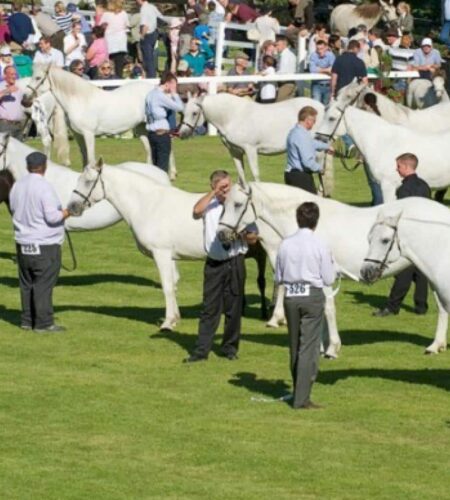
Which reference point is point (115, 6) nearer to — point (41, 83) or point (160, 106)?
point (41, 83)

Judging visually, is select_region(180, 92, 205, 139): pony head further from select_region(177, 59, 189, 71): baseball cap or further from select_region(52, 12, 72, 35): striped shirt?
select_region(52, 12, 72, 35): striped shirt

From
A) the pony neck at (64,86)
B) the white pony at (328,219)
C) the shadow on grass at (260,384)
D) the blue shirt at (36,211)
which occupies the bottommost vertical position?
the pony neck at (64,86)

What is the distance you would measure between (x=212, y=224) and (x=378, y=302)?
5.07m

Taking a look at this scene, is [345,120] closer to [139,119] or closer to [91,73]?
[139,119]

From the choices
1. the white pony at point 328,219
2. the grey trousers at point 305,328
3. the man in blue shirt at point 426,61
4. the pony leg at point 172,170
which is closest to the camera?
the grey trousers at point 305,328

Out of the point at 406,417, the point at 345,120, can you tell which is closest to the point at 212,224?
the point at 406,417

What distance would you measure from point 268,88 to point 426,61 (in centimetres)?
405

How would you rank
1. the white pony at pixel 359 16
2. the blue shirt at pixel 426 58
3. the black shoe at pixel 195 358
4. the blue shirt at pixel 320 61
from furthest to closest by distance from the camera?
1. the white pony at pixel 359 16
2. the blue shirt at pixel 426 58
3. the blue shirt at pixel 320 61
4. the black shoe at pixel 195 358

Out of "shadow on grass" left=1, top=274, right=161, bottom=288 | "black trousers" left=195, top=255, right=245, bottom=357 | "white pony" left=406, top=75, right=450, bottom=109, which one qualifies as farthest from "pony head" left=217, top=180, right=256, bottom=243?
"white pony" left=406, top=75, right=450, bottom=109

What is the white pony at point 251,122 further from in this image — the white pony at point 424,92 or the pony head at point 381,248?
the pony head at point 381,248

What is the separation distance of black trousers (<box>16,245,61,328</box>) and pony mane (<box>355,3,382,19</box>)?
2638 centimetres

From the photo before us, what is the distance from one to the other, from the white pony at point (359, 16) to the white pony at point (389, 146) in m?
19.1

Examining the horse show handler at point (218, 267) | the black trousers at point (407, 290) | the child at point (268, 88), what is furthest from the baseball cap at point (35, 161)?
the child at point (268, 88)

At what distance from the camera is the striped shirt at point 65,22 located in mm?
42875
